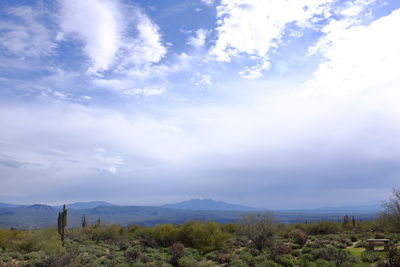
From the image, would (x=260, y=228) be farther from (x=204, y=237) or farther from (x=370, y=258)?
(x=370, y=258)

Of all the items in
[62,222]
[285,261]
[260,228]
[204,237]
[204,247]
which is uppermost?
[62,222]

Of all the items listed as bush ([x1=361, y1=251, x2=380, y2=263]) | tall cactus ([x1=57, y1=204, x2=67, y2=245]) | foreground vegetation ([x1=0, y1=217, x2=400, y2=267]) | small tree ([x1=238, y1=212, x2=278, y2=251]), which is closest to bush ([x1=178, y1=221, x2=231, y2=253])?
foreground vegetation ([x1=0, y1=217, x2=400, y2=267])

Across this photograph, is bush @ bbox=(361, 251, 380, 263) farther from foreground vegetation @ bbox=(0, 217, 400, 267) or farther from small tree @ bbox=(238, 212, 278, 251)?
small tree @ bbox=(238, 212, 278, 251)

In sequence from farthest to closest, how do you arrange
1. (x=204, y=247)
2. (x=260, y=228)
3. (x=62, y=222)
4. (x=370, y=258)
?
(x=62, y=222), (x=204, y=247), (x=260, y=228), (x=370, y=258)

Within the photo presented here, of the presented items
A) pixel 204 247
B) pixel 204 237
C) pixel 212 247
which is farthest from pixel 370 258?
pixel 204 237

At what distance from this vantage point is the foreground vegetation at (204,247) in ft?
65.8

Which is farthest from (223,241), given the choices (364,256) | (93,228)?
(93,228)

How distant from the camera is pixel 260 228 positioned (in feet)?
95.4

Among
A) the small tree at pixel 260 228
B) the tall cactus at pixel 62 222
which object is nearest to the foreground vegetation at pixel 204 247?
the small tree at pixel 260 228

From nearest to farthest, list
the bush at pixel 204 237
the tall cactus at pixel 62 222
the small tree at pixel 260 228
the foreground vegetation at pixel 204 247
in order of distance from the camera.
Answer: the foreground vegetation at pixel 204 247
the small tree at pixel 260 228
the bush at pixel 204 237
the tall cactus at pixel 62 222

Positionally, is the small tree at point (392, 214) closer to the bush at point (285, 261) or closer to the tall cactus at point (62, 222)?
the bush at point (285, 261)

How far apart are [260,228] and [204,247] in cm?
527

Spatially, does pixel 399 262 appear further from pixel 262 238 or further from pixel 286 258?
pixel 262 238

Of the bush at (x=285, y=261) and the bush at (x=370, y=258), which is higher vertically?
the bush at (x=370, y=258)
